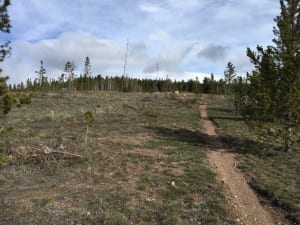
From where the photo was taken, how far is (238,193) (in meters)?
13.8

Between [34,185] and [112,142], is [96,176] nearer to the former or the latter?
[34,185]

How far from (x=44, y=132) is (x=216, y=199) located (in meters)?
14.8

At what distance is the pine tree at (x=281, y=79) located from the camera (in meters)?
19.7

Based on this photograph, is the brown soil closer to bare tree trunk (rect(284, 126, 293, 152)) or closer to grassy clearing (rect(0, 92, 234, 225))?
grassy clearing (rect(0, 92, 234, 225))

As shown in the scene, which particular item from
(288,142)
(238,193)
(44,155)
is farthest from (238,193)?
(44,155)

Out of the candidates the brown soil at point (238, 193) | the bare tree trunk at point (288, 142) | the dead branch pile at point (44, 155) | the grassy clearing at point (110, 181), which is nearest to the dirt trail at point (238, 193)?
the brown soil at point (238, 193)

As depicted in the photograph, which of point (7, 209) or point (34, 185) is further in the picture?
point (34, 185)

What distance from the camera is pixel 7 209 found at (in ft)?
39.7

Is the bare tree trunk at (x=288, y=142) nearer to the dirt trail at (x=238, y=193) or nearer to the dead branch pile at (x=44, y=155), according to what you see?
the dirt trail at (x=238, y=193)

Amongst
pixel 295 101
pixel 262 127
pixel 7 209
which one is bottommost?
pixel 7 209

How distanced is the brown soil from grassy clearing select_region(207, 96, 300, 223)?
40 cm

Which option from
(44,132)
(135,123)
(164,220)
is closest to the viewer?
(164,220)

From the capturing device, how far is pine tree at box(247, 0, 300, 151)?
64.7 ft

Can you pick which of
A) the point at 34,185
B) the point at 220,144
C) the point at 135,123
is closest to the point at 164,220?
the point at 34,185
